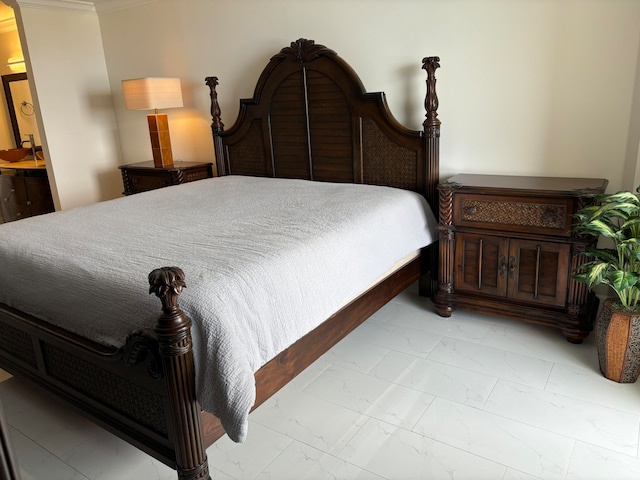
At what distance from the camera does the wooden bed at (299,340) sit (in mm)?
1418

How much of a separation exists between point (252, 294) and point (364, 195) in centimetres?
128

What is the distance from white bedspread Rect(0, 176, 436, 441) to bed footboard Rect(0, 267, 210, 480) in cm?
6

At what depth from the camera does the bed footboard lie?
1345 millimetres

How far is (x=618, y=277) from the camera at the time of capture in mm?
1984

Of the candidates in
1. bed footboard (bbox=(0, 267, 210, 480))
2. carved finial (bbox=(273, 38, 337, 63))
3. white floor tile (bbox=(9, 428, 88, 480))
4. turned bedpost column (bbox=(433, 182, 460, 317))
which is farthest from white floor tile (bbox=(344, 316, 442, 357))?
carved finial (bbox=(273, 38, 337, 63))

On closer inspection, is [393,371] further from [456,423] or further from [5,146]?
[5,146]

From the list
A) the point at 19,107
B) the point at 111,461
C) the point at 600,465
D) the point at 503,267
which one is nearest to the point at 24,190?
the point at 19,107

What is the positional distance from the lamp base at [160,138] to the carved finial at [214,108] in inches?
19.6

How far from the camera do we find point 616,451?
69.3 inches

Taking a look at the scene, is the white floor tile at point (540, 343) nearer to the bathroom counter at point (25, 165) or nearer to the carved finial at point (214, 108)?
the carved finial at point (214, 108)

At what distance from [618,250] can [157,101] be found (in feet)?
10.8

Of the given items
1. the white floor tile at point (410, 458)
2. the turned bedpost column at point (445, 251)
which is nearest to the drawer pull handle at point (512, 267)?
the turned bedpost column at point (445, 251)

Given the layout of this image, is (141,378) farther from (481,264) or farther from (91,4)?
(91,4)

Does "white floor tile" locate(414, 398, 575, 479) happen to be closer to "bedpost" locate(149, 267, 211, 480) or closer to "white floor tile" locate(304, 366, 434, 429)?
"white floor tile" locate(304, 366, 434, 429)
